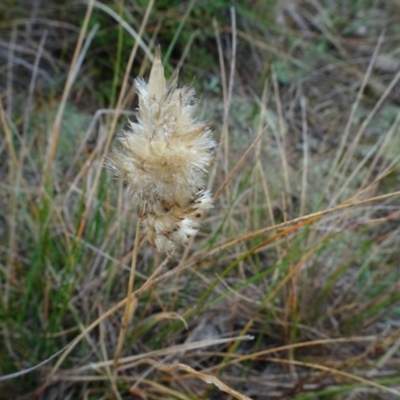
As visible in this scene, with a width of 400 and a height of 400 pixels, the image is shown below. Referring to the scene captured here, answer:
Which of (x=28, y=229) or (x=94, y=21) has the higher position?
(x=94, y=21)

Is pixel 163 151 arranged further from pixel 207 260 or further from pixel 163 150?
pixel 207 260

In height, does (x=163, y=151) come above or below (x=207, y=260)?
above

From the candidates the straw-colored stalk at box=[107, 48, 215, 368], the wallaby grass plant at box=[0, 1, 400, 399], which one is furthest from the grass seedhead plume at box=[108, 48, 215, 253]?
the wallaby grass plant at box=[0, 1, 400, 399]

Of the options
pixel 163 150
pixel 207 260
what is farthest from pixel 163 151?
pixel 207 260

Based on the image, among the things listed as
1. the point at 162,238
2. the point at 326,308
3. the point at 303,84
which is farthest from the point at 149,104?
the point at 303,84

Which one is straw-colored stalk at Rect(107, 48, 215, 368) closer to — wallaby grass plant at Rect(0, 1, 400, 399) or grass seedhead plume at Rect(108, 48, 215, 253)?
grass seedhead plume at Rect(108, 48, 215, 253)

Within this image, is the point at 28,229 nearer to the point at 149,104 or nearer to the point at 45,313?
the point at 45,313

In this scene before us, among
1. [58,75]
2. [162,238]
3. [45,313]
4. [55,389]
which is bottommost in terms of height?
[55,389]
